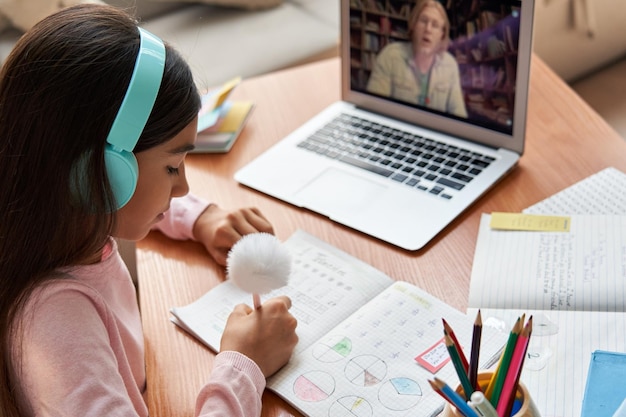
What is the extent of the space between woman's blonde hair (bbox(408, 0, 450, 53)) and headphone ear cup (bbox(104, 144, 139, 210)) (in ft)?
1.77

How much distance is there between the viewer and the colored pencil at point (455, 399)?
61cm

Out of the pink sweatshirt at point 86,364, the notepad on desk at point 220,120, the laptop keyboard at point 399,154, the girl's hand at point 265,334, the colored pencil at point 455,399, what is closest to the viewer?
the colored pencil at point 455,399

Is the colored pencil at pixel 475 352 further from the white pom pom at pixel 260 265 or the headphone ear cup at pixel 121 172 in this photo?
the headphone ear cup at pixel 121 172

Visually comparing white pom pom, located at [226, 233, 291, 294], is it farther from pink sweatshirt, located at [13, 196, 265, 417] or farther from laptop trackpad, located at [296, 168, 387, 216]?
laptop trackpad, located at [296, 168, 387, 216]

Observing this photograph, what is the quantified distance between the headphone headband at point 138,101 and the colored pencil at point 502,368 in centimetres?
40

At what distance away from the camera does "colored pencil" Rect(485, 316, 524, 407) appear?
66 cm

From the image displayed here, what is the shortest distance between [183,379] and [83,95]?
33 centimetres

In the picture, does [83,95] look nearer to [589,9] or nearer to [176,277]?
[176,277]

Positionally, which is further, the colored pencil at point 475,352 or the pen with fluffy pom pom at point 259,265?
the pen with fluffy pom pom at point 259,265

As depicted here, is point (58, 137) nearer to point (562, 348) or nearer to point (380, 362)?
point (380, 362)

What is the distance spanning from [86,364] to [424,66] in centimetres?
68

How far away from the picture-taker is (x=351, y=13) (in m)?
1.25

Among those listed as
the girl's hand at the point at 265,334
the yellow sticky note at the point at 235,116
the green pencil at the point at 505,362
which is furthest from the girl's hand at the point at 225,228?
the green pencil at the point at 505,362

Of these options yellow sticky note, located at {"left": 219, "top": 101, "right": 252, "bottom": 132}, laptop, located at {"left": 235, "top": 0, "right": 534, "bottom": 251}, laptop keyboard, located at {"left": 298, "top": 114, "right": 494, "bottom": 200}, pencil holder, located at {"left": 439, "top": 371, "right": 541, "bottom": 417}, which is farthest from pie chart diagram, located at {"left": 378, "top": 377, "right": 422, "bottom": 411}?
yellow sticky note, located at {"left": 219, "top": 101, "right": 252, "bottom": 132}
